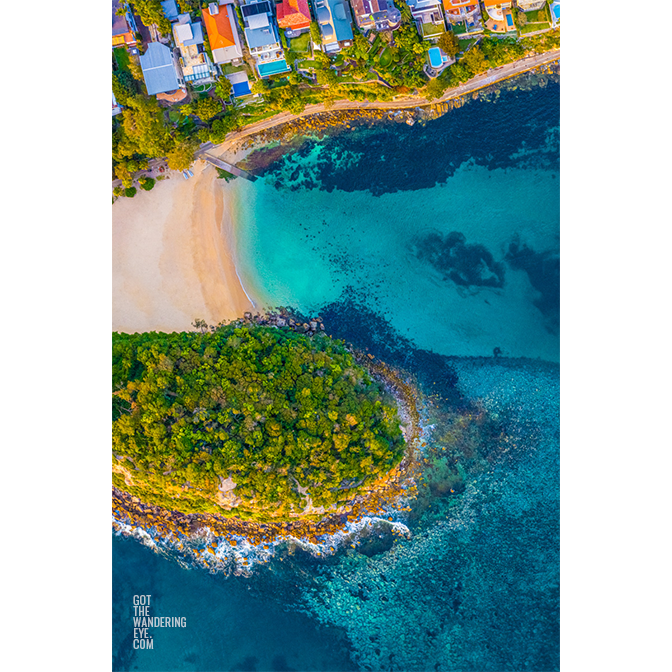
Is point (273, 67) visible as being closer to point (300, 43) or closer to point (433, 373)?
point (300, 43)

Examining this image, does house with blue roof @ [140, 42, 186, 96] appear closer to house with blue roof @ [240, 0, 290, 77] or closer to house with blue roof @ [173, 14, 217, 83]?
house with blue roof @ [173, 14, 217, 83]

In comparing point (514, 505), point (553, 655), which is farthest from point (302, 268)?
point (553, 655)

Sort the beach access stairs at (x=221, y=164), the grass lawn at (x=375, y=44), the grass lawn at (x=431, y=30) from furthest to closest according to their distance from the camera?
the beach access stairs at (x=221, y=164)
the grass lawn at (x=375, y=44)
the grass lawn at (x=431, y=30)

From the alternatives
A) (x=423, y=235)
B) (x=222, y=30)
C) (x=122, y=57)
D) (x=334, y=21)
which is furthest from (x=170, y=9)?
→ (x=423, y=235)

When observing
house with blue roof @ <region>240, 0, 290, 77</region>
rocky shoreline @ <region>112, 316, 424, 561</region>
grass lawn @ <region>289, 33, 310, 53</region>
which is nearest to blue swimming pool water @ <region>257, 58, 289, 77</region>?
house with blue roof @ <region>240, 0, 290, 77</region>

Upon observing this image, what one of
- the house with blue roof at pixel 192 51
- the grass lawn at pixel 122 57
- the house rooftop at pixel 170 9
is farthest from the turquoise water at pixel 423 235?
the house rooftop at pixel 170 9

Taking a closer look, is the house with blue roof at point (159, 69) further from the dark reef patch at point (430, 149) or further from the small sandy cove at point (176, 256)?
the dark reef patch at point (430, 149)

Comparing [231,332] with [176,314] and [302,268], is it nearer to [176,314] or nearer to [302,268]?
[176,314]
